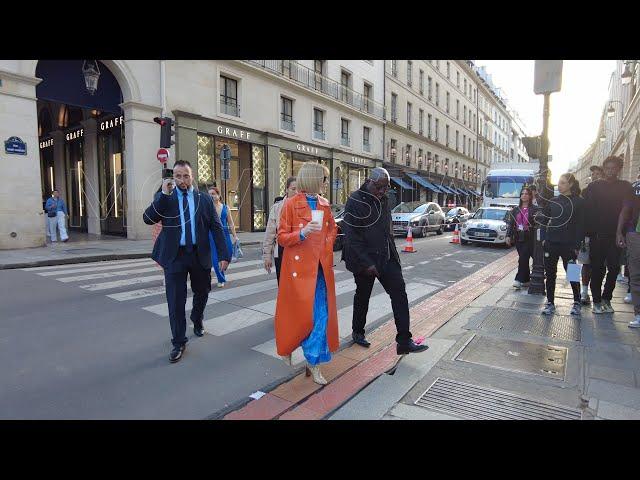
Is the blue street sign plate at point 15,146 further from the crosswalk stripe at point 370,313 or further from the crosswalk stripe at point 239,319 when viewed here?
the crosswalk stripe at point 370,313

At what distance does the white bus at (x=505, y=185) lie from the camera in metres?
20.0

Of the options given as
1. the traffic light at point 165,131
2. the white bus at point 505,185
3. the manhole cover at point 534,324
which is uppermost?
the traffic light at point 165,131

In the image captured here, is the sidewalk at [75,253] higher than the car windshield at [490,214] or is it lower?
lower

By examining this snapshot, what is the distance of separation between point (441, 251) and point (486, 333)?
8896mm

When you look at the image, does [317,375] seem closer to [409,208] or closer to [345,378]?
[345,378]

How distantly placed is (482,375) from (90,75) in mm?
13975

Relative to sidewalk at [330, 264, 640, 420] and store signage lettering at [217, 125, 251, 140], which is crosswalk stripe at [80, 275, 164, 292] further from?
store signage lettering at [217, 125, 251, 140]

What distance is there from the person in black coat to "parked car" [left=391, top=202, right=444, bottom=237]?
1150cm

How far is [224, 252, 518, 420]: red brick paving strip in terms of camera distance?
2926 mm

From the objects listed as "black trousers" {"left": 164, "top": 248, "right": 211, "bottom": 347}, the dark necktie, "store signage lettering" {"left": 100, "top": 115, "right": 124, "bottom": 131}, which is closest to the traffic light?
"store signage lettering" {"left": 100, "top": 115, "right": 124, "bottom": 131}

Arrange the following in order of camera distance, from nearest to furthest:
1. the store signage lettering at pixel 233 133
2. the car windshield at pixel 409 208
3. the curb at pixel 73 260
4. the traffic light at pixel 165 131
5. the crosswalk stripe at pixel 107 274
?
the crosswalk stripe at pixel 107 274 < the curb at pixel 73 260 < the traffic light at pixel 165 131 < the store signage lettering at pixel 233 133 < the car windshield at pixel 409 208

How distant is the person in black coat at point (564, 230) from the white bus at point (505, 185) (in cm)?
1539

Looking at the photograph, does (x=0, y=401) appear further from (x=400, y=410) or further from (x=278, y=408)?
(x=400, y=410)

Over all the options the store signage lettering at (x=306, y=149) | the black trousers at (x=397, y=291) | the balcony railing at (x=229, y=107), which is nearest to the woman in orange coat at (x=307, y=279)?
the black trousers at (x=397, y=291)
